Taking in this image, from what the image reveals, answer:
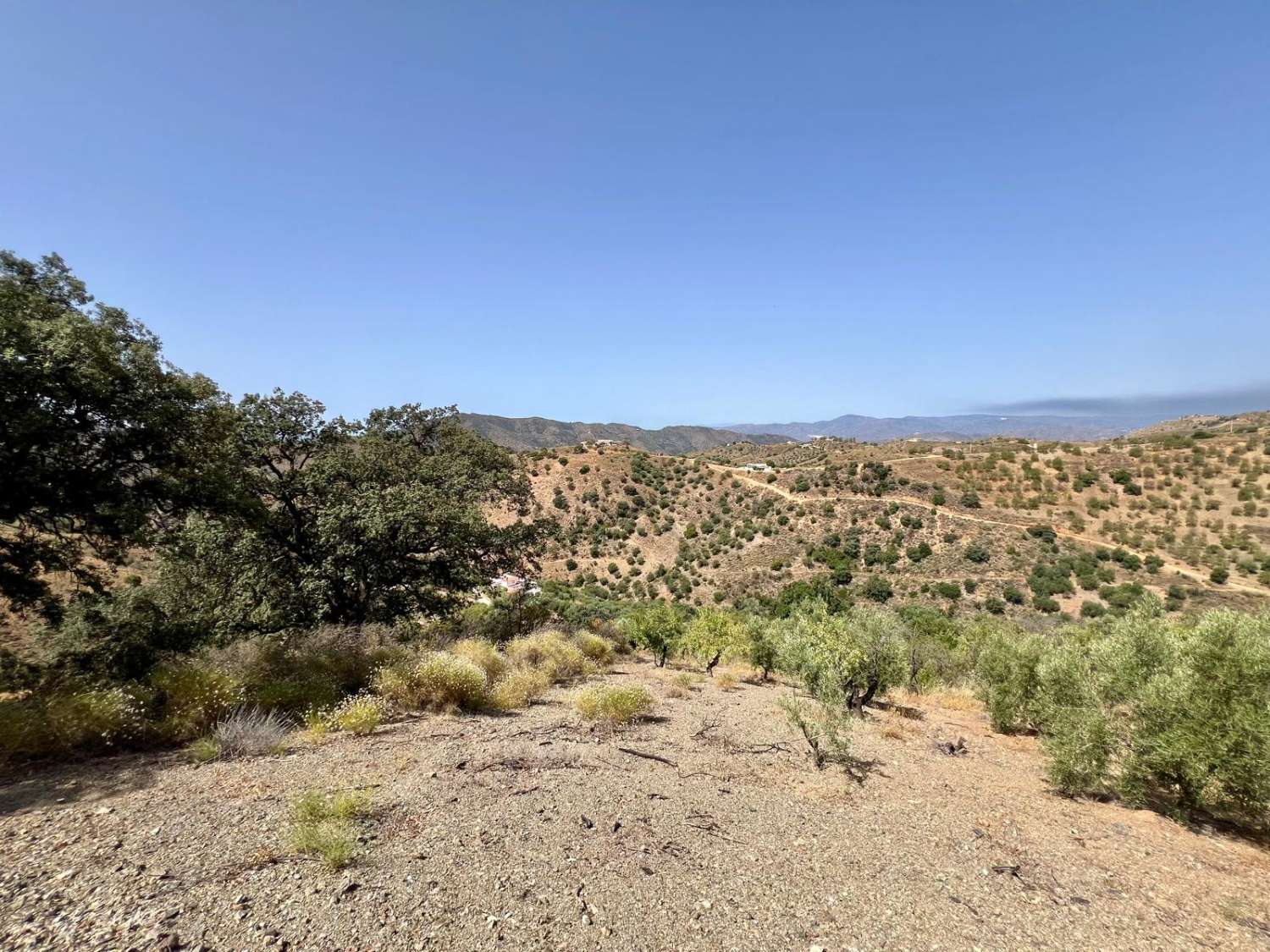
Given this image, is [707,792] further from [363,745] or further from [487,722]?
[363,745]

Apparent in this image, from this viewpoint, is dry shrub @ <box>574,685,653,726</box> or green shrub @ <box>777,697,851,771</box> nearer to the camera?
green shrub @ <box>777,697,851,771</box>

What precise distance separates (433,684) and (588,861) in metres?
5.79

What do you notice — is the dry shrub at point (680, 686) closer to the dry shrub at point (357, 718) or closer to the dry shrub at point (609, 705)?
the dry shrub at point (609, 705)

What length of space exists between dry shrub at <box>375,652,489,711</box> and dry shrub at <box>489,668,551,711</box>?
37cm

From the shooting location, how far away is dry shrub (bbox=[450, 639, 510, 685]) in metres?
11.7

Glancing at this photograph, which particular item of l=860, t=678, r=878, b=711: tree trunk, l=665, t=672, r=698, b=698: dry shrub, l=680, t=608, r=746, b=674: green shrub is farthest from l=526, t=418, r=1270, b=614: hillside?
l=665, t=672, r=698, b=698: dry shrub

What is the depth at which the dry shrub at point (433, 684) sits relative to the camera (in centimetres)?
980

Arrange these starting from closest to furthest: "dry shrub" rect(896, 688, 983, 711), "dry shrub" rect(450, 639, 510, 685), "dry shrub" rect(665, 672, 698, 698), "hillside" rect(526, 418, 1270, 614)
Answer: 1. "dry shrub" rect(450, 639, 510, 685)
2. "dry shrub" rect(665, 672, 698, 698)
3. "dry shrub" rect(896, 688, 983, 711)
4. "hillside" rect(526, 418, 1270, 614)

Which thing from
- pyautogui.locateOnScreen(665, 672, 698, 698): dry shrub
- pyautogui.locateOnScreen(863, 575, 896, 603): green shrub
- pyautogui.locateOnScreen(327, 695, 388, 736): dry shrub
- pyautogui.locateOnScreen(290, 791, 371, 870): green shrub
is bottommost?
pyautogui.locateOnScreen(863, 575, 896, 603): green shrub

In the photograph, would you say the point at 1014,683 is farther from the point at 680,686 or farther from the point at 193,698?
the point at 193,698

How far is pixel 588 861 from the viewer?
518 centimetres

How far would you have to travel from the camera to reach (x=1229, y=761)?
673 cm

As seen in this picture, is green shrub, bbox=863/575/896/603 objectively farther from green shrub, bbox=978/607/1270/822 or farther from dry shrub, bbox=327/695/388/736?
dry shrub, bbox=327/695/388/736

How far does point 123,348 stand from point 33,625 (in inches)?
249
